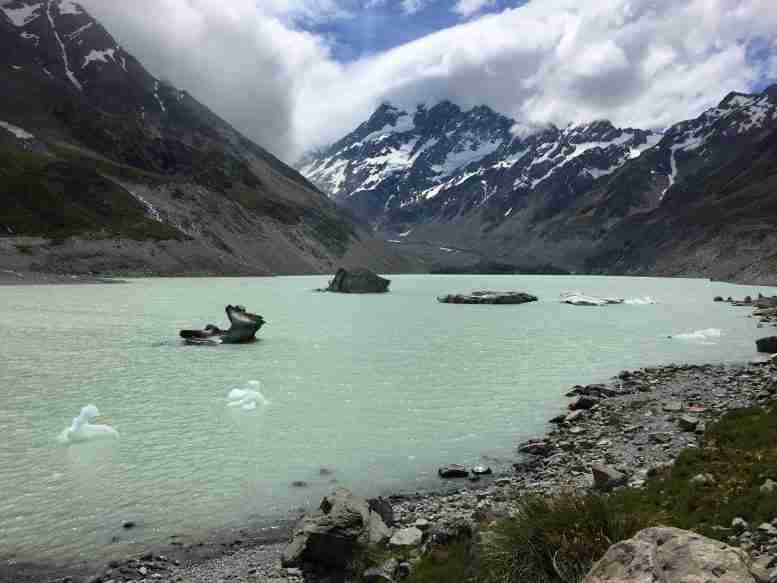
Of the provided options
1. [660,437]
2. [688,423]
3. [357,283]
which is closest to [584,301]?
[357,283]

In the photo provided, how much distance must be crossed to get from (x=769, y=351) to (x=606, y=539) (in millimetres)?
43657

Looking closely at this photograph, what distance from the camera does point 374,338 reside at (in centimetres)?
5719

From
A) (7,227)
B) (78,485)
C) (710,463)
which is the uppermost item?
(7,227)

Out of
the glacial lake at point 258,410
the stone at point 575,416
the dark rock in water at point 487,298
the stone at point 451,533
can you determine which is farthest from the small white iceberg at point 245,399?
the dark rock in water at point 487,298

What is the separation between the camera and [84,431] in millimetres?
22812

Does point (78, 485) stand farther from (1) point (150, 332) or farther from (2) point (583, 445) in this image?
(1) point (150, 332)

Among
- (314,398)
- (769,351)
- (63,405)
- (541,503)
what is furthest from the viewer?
(769,351)

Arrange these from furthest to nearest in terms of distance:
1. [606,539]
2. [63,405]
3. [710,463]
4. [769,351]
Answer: [769,351] → [63,405] → [710,463] → [606,539]

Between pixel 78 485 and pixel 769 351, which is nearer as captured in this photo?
pixel 78 485

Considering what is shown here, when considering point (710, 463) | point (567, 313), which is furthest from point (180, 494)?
point (567, 313)

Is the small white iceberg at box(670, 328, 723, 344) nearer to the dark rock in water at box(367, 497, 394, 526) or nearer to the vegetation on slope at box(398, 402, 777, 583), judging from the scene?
the vegetation on slope at box(398, 402, 777, 583)

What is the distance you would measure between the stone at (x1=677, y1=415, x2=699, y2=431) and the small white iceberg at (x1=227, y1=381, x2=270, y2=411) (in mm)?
18354

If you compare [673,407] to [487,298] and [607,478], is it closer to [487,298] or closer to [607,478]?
[607,478]

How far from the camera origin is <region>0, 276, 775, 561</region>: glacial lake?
16672 millimetres
